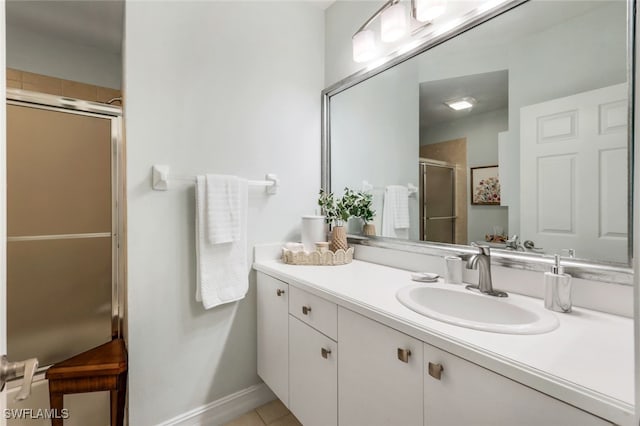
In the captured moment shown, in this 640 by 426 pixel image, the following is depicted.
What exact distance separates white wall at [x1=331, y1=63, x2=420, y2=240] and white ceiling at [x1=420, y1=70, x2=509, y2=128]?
0.07 metres

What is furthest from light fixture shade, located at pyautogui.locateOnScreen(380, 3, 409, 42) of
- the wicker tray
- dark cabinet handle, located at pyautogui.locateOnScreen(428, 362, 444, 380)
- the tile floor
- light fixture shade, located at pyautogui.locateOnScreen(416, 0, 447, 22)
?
the tile floor

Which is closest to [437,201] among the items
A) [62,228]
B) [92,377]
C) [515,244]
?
[515,244]

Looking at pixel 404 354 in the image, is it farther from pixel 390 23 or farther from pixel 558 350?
pixel 390 23

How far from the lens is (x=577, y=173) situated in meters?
0.98

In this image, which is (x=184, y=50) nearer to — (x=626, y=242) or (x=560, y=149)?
(x=560, y=149)

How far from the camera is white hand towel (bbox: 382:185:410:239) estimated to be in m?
1.58

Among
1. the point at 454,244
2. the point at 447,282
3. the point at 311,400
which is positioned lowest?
the point at 311,400

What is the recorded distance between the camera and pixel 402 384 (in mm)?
891

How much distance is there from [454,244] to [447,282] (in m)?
0.20

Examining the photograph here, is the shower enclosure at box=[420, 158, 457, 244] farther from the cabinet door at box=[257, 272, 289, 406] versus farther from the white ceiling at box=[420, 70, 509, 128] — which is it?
the cabinet door at box=[257, 272, 289, 406]

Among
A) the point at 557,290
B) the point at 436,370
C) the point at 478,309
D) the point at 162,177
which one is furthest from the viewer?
the point at 162,177

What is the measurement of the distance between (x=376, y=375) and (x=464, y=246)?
2.23 feet

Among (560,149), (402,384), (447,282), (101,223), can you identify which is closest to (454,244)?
(447,282)

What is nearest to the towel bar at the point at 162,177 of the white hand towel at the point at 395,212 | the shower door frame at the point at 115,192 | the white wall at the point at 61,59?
the shower door frame at the point at 115,192
